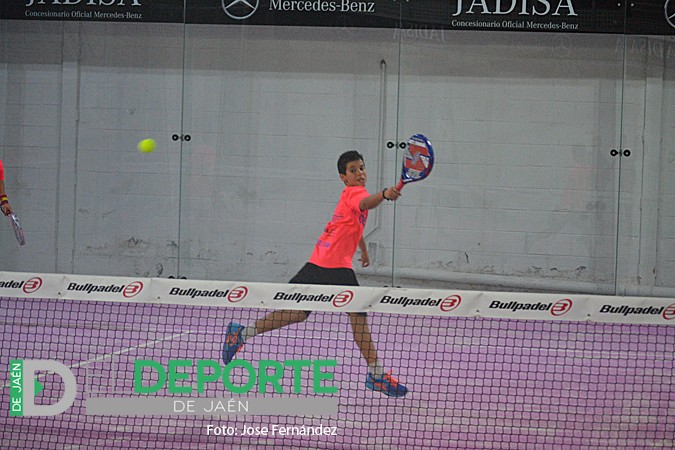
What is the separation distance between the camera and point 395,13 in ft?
34.3

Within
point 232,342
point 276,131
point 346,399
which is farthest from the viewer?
point 276,131

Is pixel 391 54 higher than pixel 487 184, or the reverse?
pixel 391 54

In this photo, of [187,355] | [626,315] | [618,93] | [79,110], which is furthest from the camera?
[79,110]

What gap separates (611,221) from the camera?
34.2 feet

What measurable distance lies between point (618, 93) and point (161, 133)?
4804 millimetres

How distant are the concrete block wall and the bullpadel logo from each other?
250 inches

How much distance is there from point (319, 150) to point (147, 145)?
Answer: 1.83m

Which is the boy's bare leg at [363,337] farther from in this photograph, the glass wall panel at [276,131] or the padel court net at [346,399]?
the glass wall panel at [276,131]

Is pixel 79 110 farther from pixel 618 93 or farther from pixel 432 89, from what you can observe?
pixel 618 93

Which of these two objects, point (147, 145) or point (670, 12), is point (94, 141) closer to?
point (147, 145)

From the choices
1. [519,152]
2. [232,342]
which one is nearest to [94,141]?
[519,152]

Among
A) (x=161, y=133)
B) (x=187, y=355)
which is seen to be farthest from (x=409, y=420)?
(x=161, y=133)

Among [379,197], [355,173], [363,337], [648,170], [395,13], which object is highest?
[395,13]

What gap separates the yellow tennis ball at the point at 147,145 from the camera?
35.5 feet
